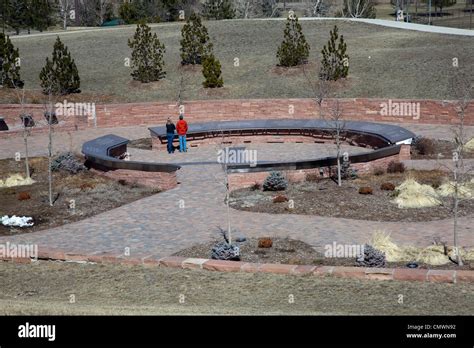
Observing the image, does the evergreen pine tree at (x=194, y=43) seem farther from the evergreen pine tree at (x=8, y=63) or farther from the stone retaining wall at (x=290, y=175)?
the stone retaining wall at (x=290, y=175)

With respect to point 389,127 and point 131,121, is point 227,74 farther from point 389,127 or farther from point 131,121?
point 389,127

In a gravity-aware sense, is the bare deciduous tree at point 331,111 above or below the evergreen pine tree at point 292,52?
below

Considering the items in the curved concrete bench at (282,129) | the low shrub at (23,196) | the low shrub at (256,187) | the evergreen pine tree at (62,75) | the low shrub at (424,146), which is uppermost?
the evergreen pine tree at (62,75)

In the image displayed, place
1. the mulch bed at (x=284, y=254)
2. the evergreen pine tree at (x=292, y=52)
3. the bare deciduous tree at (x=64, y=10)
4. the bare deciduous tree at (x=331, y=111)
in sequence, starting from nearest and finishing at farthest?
the mulch bed at (x=284, y=254) < the bare deciduous tree at (x=331, y=111) < the evergreen pine tree at (x=292, y=52) < the bare deciduous tree at (x=64, y=10)

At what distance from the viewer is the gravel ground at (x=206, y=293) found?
1209cm

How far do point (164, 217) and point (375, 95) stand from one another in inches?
726

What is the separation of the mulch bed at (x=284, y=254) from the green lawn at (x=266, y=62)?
19.5 meters

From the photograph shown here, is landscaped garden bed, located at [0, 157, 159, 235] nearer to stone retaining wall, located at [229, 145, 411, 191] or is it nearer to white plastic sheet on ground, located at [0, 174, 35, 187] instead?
white plastic sheet on ground, located at [0, 174, 35, 187]

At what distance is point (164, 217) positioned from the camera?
64.9ft

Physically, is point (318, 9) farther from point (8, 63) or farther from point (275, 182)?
point (275, 182)

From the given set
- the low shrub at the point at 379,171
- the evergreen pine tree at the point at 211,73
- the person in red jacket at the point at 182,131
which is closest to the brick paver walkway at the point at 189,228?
the low shrub at the point at 379,171

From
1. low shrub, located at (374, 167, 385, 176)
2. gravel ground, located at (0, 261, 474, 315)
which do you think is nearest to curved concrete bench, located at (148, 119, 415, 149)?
low shrub, located at (374, 167, 385, 176)

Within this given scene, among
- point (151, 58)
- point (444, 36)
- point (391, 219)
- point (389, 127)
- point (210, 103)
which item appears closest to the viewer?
point (391, 219)
